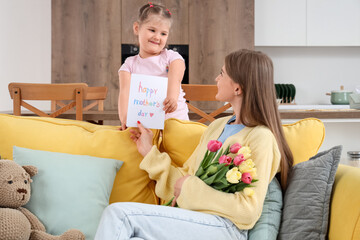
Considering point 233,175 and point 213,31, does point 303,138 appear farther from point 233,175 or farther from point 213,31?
point 213,31

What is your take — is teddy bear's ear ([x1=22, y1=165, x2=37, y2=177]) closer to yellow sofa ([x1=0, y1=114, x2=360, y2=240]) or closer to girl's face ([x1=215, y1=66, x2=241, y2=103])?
yellow sofa ([x1=0, y1=114, x2=360, y2=240])

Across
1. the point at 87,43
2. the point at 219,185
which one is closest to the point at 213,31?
the point at 87,43

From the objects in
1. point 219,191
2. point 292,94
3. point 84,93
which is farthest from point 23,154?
point 292,94

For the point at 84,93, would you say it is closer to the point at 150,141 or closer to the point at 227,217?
the point at 150,141

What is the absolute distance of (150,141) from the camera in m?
1.95

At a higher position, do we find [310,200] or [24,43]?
[24,43]

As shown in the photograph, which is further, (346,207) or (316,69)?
(316,69)

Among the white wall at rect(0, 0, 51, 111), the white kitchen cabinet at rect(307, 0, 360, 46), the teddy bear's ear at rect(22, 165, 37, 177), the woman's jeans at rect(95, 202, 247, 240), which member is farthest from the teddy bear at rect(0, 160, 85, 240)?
the white kitchen cabinet at rect(307, 0, 360, 46)

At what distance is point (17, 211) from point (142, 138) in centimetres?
57

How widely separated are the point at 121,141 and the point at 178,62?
516 millimetres

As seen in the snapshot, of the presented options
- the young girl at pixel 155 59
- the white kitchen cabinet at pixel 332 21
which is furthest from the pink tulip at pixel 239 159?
the white kitchen cabinet at pixel 332 21

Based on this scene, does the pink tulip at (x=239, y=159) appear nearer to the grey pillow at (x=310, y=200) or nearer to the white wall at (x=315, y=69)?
the grey pillow at (x=310, y=200)

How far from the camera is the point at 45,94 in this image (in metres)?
2.92

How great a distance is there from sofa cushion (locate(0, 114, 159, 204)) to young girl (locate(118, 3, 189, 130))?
163 mm
